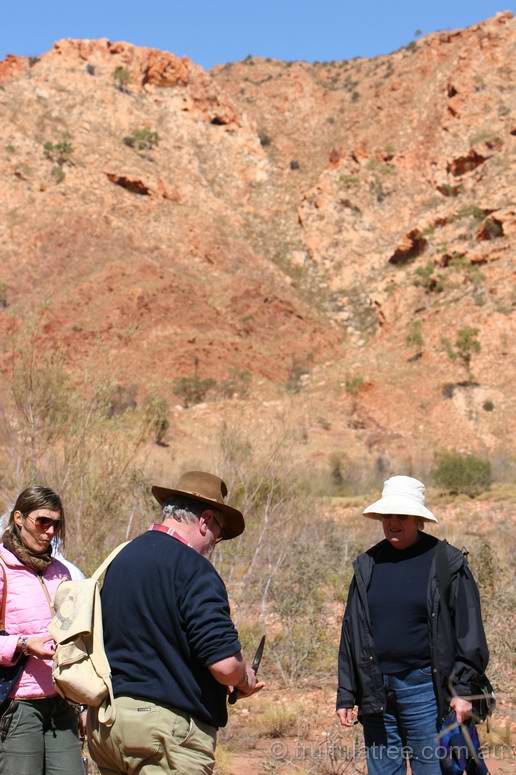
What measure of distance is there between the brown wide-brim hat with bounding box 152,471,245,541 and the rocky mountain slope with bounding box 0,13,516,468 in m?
19.0

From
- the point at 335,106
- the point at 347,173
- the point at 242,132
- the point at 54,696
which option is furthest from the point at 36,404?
the point at 335,106

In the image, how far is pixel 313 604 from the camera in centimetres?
882

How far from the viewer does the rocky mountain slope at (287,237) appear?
26328 millimetres

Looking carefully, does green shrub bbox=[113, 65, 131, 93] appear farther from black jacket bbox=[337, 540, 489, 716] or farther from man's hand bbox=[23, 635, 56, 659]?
man's hand bbox=[23, 635, 56, 659]

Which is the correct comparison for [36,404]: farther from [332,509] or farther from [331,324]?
[331,324]

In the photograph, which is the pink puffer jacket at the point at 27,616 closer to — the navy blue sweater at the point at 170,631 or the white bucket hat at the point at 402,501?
the navy blue sweater at the point at 170,631

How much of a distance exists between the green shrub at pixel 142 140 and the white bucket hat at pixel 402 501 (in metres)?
35.1

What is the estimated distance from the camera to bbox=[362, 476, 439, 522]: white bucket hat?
3691mm

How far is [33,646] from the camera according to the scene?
3268 mm

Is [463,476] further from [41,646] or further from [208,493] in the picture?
[208,493]

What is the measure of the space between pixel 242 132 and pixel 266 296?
13.9 meters

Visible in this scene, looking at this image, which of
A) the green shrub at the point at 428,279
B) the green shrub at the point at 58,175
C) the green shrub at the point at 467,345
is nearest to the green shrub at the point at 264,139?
the green shrub at the point at 58,175

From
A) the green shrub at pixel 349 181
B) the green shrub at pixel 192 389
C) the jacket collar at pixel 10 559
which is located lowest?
the jacket collar at pixel 10 559

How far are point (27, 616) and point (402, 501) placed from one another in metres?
1.64
